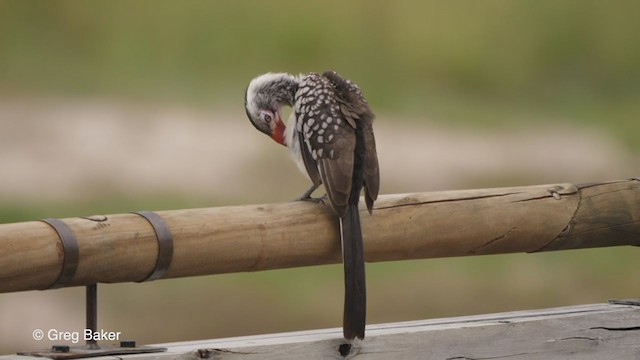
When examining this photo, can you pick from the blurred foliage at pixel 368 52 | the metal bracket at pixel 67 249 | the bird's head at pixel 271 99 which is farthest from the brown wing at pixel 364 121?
the blurred foliage at pixel 368 52

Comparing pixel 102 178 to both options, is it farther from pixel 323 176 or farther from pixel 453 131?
pixel 323 176

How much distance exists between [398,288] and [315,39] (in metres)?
1.09

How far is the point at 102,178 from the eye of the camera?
4.18m

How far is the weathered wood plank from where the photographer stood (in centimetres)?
187

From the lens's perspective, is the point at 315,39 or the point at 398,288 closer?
the point at 315,39

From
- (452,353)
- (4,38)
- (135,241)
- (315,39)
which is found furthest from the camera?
(315,39)

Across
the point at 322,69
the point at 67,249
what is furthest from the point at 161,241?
the point at 322,69

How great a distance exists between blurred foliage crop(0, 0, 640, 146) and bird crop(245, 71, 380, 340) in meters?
1.67

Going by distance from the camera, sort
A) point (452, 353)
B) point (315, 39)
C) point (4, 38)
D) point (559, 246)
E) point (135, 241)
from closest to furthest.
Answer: point (135, 241)
point (452, 353)
point (559, 246)
point (4, 38)
point (315, 39)

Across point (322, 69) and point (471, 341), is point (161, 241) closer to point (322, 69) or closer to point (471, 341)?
point (471, 341)

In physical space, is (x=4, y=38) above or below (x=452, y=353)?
above

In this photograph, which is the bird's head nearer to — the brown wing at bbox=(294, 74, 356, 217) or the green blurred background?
the brown wing at bbox=(294, 74, 356, 217)

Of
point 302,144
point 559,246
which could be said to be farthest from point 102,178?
point 559,246

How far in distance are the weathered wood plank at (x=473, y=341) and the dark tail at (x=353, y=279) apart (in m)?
0.04
